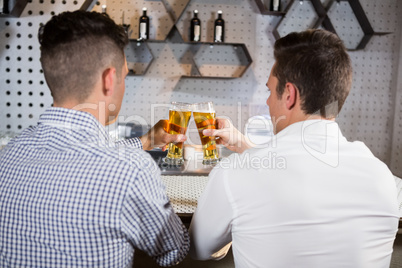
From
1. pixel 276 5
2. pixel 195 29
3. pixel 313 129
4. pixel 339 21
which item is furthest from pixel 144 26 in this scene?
pixel 313 129

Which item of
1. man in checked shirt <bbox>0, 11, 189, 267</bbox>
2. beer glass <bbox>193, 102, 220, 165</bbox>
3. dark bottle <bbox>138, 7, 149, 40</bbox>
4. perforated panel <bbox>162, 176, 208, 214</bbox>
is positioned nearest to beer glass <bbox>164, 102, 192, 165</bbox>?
beer glass <bbox>193, 102, 220, 165</bbox>

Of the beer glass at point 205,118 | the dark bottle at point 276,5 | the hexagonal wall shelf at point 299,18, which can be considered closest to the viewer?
the beer glass at point 205,118

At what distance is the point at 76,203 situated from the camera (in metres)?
0.95

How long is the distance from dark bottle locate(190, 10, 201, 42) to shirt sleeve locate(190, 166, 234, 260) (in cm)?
310

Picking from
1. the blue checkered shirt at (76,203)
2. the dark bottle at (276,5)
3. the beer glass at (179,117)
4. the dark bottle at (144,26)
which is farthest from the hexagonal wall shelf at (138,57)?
the blue checkered shirt at (76,203)

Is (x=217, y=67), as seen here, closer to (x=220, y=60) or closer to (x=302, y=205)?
(x=220, y=60)

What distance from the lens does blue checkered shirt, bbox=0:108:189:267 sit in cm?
95

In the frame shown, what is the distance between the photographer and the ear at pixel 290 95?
1.25 meters

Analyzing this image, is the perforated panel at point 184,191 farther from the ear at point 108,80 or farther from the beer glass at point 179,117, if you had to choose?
the ear at point 108,80

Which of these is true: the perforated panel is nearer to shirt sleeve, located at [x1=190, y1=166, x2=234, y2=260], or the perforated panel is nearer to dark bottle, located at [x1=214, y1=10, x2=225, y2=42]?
shirt sleeve, located at [x1=190, y1=166, x2=234, y2=260]

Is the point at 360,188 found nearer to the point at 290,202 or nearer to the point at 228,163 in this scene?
the point at 290,202

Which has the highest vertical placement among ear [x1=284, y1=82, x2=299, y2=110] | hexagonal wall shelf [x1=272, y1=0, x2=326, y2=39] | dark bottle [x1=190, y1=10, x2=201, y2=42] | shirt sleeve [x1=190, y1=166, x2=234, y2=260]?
hexagonal wall shelf [x1=272, y1=0, x2=326, y2=39]

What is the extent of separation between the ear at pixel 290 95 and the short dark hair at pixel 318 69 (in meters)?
0.01

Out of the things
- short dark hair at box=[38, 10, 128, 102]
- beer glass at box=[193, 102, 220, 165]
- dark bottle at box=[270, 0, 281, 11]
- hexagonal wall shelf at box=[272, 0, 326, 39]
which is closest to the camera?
short dark hair at box=[38, 10, 128, 102]
